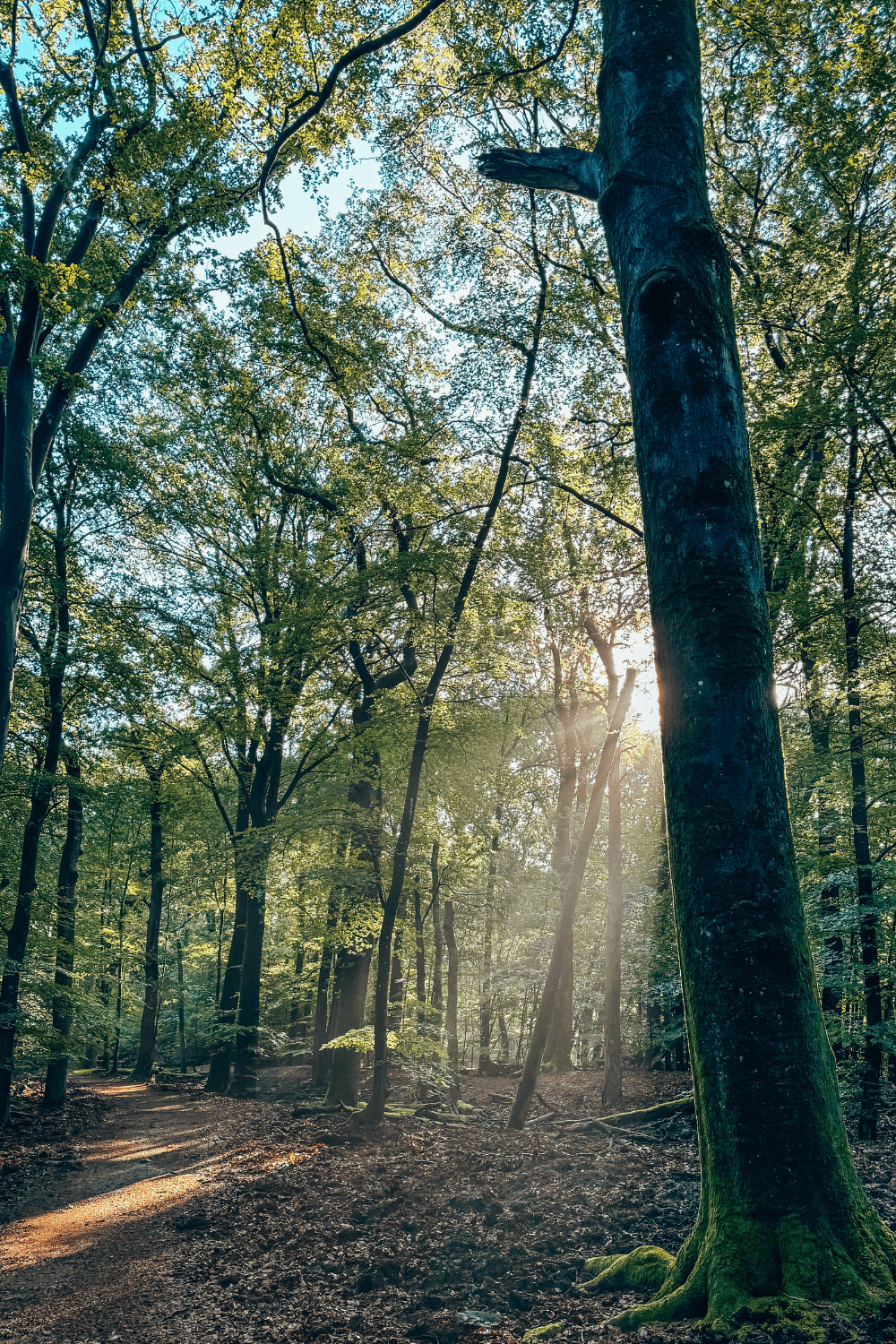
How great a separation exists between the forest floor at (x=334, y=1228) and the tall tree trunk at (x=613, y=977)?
10.7 ft

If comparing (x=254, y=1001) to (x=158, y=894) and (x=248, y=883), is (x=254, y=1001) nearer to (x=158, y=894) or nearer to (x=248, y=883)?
(x=248, y=883)

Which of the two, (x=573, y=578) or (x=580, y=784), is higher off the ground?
(x=573, y=578)

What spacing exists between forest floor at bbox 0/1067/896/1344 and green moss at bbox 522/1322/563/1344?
0.08 m

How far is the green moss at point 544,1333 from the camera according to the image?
10.5 ft

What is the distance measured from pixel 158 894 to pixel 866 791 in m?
18.3

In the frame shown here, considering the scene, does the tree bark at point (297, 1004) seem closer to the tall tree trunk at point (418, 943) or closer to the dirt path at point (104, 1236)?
the tall tree trunk at point (418, 943)

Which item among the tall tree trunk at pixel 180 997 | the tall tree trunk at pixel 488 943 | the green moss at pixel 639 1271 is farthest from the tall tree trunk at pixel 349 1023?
the tall tree trunk at pixel 180 997

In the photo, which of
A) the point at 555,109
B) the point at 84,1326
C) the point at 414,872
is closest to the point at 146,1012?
the point at 414,872

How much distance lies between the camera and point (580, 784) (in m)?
21.9

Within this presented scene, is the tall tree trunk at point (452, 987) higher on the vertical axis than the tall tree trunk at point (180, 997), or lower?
higher

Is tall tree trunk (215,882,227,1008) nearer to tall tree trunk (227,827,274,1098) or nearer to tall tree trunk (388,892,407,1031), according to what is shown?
tall tree trunk (227,827,274,1098)

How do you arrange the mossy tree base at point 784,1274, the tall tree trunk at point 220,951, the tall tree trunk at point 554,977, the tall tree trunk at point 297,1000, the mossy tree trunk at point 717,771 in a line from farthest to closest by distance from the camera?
1. the tall tree trunk at point 220,951
2. the tall tree trunk at point 297,1000
3. the tall tree trunk at point 554,977
4. the mossy tree trunk at point 717,771
5. the mossy tree base at point 784,1274

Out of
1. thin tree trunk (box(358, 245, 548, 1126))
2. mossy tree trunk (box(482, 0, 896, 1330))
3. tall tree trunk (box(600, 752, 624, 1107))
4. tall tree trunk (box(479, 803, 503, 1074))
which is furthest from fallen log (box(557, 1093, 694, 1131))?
mossy tree trunk (box(482, 0, 896, 1330))

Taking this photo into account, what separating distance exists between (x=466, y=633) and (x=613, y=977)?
8.76m
